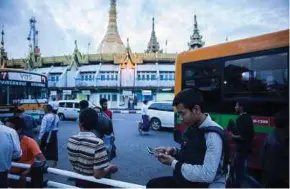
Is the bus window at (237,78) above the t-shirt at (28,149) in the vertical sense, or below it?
above

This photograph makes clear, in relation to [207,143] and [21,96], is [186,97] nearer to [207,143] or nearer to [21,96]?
[207,143]

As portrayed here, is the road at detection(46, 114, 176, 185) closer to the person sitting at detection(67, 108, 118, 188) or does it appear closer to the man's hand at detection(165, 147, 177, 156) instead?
the person sitting at detection(67, 108, 118, 188)

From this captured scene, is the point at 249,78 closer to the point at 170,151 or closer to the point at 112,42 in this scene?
the point at 170,151

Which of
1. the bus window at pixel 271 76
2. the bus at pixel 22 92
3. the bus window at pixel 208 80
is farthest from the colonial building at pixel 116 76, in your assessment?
the bus window at pixel 271 76

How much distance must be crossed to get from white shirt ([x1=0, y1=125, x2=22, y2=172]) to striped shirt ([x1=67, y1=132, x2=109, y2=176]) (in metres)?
→ 0.76

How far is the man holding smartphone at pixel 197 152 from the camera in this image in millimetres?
1747

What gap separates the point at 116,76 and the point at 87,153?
36043 millimetres

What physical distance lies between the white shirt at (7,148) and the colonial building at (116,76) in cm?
3305

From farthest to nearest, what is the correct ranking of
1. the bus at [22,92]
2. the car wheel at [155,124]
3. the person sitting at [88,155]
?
1. the car wheel at [155,124]
2. the bus at [22,92]
3. the person sitting at [88,155]

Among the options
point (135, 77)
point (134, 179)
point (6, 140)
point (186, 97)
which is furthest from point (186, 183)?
point (135, 77)

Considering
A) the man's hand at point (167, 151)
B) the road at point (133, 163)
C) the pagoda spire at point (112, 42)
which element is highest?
the pagoda spire at point (112, 42)

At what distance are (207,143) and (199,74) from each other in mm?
5266

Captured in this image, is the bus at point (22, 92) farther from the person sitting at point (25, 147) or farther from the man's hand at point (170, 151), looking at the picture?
the man's hand at point (170, 151)

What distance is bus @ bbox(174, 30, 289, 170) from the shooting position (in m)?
4.79
